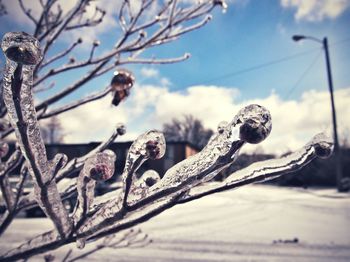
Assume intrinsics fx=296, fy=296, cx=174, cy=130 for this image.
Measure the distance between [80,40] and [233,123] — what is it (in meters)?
2.19

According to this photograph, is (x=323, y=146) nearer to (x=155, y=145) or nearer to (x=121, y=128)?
(x=155, y=145)

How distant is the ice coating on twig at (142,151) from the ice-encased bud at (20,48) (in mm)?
288

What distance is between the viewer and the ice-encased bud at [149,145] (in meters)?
0.71

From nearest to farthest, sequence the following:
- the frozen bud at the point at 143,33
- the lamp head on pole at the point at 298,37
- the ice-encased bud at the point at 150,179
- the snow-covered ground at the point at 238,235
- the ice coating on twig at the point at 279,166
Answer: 1. the ice coating on twig at the point at 279,166
2. the ice-encased bud at the point at 150,179
3. the frozen bud at the point at 143,33
4. the snow-covered ground at the point at 238,235
5. the lamp head on pole at the point at 298,37

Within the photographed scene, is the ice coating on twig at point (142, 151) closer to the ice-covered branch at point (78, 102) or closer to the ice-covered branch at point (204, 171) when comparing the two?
the ice-covered branch at point (204, 171)

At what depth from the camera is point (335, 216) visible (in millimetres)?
8375

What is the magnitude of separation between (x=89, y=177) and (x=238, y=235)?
595 cm

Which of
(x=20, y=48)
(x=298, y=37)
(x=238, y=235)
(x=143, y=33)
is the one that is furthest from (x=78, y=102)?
(x=298, y=37)

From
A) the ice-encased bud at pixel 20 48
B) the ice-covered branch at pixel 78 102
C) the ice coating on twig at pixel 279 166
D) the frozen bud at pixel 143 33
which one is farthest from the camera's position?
the frozen bud at pixel 143 33

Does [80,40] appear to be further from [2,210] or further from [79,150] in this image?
[79,150]

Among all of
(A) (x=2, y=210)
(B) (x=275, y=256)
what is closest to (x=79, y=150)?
(B) (x=275, y=256)

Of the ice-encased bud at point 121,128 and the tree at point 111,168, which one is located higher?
the ice-encased bud at point 121,128

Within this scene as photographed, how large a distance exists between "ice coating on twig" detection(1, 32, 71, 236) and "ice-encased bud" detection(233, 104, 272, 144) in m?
0.41

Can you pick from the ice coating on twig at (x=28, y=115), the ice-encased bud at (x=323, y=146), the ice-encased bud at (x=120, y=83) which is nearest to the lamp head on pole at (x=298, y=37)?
the ice-encased bud at (x=120, y=83)
